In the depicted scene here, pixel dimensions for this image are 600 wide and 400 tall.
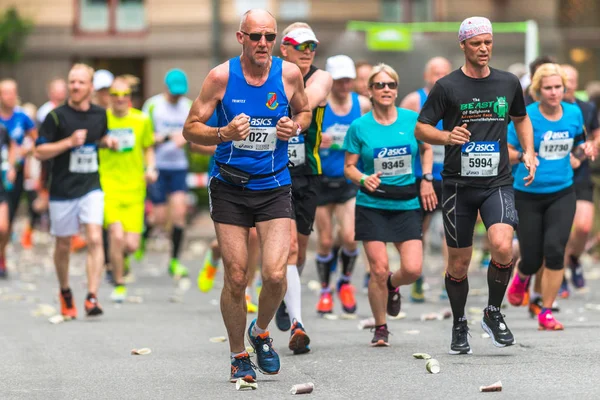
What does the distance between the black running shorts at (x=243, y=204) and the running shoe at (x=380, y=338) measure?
1.73m

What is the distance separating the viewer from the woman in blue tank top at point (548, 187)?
1033 centimetres

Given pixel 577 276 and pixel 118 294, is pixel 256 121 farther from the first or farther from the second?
pixel 577 276

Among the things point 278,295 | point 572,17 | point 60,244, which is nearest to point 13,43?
point 572,17

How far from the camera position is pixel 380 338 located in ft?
31.3

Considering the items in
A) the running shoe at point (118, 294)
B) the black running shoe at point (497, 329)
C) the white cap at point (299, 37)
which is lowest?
the running shoe at point (118, 294)

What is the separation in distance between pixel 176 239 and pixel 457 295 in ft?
22.2

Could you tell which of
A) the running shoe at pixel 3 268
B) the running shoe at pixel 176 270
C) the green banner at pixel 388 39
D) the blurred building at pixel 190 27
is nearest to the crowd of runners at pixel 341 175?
the running shoe at pixel 176 270

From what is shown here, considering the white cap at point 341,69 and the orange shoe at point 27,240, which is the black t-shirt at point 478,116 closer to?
the white cap at point 341,69

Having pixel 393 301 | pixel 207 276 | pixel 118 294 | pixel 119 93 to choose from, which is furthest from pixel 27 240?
pixel 393 301

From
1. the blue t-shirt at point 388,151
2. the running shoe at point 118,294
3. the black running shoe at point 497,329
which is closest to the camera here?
the black running shoe at point 497,329

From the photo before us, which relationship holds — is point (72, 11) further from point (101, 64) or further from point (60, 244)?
point (60, 244)

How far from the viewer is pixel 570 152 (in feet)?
34.8

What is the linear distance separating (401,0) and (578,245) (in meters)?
15.6

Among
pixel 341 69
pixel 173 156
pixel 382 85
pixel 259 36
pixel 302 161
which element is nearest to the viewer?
pixel 259 36
